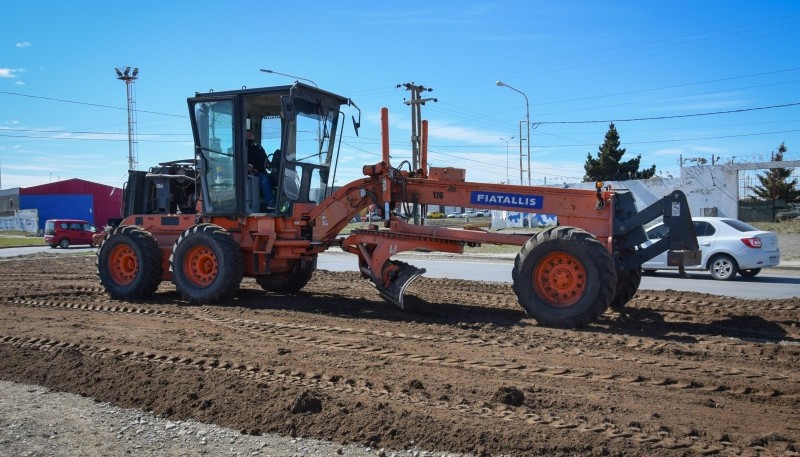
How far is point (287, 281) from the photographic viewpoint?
41.4 ft

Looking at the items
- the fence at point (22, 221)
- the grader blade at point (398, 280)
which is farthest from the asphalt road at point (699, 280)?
the fence at point (22, 221)

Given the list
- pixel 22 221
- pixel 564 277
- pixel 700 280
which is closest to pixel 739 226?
pixel 700 280

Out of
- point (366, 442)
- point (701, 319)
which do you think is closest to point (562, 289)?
point (701, 319)

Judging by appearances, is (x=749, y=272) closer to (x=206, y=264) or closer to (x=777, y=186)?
(x=206, y=264)

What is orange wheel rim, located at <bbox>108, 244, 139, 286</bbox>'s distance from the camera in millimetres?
12062

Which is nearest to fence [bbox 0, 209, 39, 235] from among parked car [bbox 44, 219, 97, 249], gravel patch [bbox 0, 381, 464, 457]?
parked car [bbox 44, 219, 97, 249]

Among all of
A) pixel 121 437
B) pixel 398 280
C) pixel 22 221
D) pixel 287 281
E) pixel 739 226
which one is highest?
pixel 22 221

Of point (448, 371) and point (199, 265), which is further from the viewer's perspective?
point (199, 265)

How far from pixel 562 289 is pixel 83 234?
37.3 meters

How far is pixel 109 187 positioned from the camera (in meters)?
63.5

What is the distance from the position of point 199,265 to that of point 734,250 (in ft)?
39.9

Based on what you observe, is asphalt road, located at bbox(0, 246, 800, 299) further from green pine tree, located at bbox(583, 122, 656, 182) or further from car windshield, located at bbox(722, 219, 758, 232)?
green pine tree, located at bbox(583, 122, 656, 182)

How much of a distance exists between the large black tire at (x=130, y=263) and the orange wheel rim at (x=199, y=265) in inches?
34.1

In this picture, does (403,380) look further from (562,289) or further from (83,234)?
(83,234)
